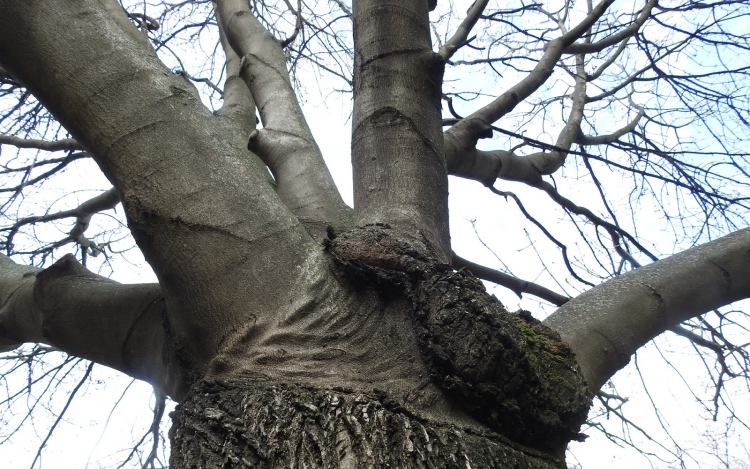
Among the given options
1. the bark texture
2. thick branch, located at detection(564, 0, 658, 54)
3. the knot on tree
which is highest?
thick branch, located at detection(564, 0, 658, 54)

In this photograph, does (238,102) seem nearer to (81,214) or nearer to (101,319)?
(81,214)

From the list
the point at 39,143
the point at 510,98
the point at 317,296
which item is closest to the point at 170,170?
the point at 317,296

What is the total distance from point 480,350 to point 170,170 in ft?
2.07

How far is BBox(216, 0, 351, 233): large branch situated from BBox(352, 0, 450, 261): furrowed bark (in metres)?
0.26

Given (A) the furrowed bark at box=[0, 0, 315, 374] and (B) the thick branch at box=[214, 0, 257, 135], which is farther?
(B) the thick branch at box=[214, 0, 257, 135]

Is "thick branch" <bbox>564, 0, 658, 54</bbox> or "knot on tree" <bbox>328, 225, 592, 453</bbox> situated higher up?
"thick branch" <bbox>564, 0, 658, 54</bbox>

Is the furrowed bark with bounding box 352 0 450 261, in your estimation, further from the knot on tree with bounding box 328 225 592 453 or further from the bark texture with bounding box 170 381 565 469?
the bark texture with bounding box 170 381 565 469

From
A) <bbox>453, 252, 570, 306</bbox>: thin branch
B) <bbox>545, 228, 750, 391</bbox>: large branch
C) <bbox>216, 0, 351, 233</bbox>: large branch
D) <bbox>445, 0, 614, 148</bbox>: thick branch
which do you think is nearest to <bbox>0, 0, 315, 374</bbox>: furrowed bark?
<bbox>216, 0, 351, 233</bbox>: large branch

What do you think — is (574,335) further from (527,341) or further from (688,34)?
(688,34)

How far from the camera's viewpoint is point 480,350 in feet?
3.01

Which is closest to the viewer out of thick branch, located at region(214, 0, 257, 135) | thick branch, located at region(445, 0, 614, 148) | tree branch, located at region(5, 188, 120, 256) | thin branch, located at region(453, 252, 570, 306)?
thick branch, located at region(445, 0, 614, 148)

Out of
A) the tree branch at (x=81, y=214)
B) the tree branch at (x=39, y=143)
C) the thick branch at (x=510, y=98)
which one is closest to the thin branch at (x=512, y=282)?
the thick branch at (x=510, y=98)

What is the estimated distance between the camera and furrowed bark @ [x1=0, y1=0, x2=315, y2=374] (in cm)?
97

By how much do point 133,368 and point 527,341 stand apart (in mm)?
884
